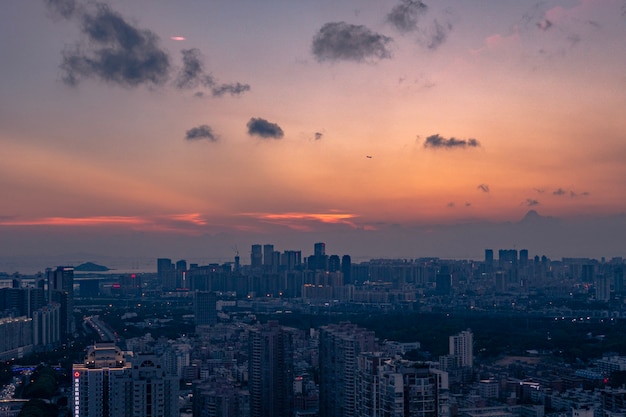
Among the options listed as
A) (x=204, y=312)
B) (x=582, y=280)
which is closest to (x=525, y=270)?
(x=582, y=280)

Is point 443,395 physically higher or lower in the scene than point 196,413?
higher

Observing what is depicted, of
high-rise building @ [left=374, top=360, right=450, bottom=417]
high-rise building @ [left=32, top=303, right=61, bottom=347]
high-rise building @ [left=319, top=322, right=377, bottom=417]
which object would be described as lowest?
high-rise building @ [left=32, top=303, right=61, bottom=347]

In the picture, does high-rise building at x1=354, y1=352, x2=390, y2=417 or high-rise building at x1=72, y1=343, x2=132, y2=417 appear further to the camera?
high-rise building at x1=72, y1=343, x2=132, y2=417

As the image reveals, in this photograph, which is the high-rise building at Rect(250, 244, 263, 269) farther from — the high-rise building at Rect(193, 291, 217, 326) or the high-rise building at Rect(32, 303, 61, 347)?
the high-rise building at Rect(32, 303, 61, 347)

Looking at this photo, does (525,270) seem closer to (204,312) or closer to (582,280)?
(582,280)

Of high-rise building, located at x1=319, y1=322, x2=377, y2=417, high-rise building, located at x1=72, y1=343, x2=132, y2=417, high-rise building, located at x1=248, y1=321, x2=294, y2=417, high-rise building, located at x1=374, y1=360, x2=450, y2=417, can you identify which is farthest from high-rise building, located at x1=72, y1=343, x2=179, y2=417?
high-rise building, located at x1=248, y1=321, x2=294, y2=417

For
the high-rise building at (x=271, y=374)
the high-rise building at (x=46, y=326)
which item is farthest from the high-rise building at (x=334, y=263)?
the high-rise building at (x=271, y=374)
